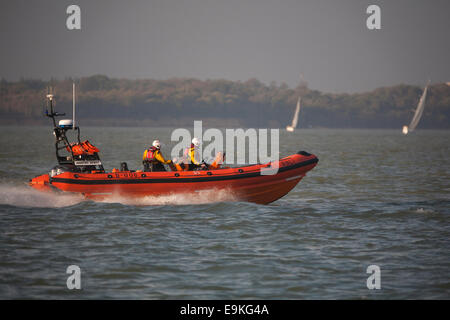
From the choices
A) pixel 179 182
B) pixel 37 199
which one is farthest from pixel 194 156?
pixel 37 199

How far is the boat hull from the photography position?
15.2 m

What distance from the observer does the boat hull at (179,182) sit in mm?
15180

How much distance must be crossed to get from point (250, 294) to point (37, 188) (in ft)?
29.4

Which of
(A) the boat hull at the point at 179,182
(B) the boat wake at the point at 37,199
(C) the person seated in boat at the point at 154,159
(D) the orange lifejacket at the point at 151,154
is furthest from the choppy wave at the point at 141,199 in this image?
(D) the orange lifejacket at the point at 151,154

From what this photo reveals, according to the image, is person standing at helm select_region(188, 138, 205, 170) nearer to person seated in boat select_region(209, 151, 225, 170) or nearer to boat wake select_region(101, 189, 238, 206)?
person seated in boat select_region(209, 151, 225, 170)

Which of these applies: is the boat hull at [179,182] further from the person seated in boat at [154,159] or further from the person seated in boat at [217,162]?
the person seated in boat at [217,162]

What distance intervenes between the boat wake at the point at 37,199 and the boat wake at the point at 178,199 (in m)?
0.92

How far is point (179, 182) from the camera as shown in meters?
15.2

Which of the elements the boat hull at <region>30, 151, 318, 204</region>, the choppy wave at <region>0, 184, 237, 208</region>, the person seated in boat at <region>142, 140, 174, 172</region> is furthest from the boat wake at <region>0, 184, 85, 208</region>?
the person seated in boat at <region>142, 140, 174, 172</region>

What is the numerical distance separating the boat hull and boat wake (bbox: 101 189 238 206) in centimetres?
8

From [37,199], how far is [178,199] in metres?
3.98
